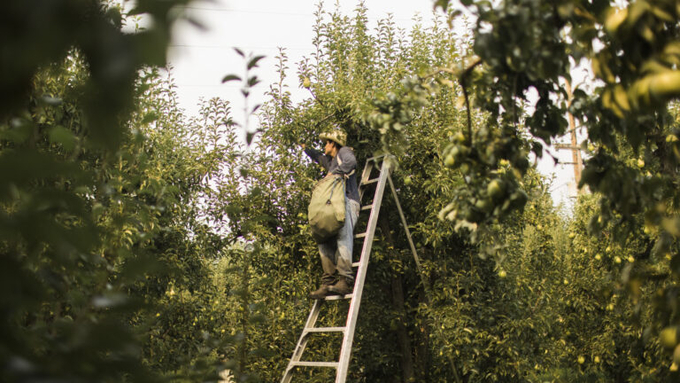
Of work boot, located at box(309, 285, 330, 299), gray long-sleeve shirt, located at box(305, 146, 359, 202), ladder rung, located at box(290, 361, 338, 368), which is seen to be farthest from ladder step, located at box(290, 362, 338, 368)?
gray long-sleeve shirt, located at box(305, 146, 359, 202)

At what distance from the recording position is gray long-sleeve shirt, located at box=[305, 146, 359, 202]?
4855 millimetres

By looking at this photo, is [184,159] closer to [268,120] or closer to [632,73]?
[268,120]

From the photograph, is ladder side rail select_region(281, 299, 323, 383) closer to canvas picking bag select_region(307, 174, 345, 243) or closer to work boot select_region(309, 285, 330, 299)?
work boot select_region(309, 285, 330, 299)

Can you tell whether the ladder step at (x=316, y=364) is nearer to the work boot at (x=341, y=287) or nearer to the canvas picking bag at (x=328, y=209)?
the work boot at (x=341, y=287)

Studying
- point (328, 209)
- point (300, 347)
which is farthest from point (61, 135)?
point (300, 347)

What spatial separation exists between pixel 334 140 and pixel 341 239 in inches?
36.8

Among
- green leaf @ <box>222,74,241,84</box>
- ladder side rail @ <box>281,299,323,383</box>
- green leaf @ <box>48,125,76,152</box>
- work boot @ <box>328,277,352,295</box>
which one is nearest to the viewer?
green leaf @ <box>48,125,76,152</box>

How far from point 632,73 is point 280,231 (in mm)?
4417

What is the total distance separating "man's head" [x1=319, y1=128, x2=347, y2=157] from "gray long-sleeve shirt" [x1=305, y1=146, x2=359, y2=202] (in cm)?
9

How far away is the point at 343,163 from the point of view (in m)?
4.85

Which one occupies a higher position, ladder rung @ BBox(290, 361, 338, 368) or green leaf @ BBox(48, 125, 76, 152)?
green leaf @ BBox(48, 125, 76, 152)

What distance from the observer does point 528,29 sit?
143 centimetres

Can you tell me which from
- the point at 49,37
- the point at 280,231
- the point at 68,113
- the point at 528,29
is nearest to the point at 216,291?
the point at 280,231

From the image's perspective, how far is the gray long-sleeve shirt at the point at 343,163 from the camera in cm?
486
